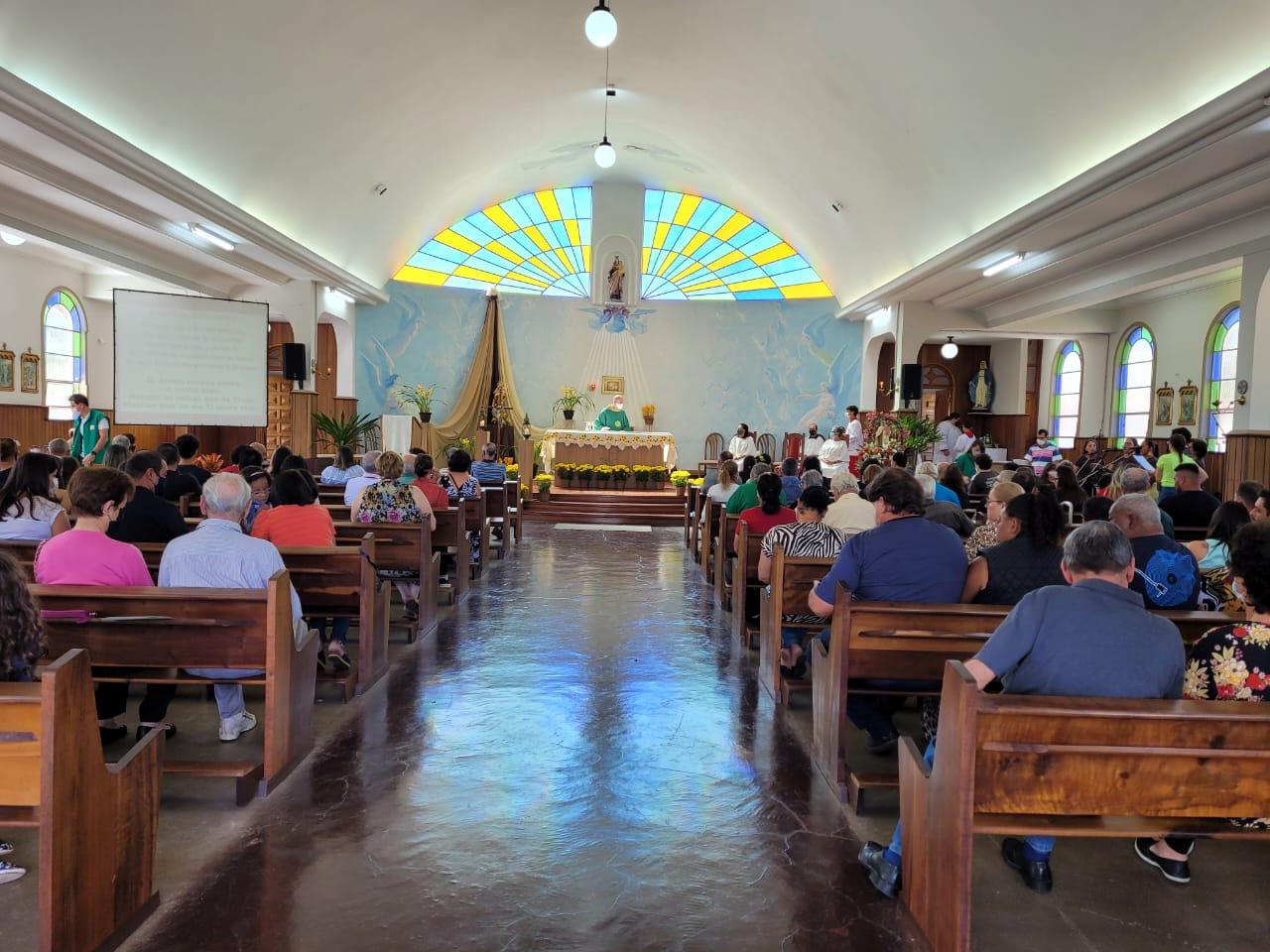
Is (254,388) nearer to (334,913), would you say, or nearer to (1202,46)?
(334,913)

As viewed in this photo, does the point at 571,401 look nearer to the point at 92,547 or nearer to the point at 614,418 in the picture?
the point at 614,418

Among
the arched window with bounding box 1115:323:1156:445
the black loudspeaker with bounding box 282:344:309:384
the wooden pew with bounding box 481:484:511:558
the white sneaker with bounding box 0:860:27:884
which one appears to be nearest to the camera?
the white sneaker with bounding box 0:860:27:884

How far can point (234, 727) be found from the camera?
11.6 ft

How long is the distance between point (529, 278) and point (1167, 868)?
601 inches

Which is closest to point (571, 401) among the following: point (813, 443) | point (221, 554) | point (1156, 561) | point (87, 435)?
point (813, 443)

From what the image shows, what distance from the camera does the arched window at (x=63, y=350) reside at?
11.7m

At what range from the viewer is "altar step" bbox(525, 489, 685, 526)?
12219 millimetres

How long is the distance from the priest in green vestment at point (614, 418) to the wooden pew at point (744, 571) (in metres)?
9.69

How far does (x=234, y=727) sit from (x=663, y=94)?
10.4 metres

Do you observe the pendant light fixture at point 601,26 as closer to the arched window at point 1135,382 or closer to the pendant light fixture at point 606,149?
the pendant light fixture at point 606,149

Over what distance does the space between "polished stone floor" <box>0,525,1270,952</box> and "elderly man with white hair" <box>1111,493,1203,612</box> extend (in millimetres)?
911

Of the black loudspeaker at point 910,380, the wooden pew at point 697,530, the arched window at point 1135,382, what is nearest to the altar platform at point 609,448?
the black loudspeaker at point 910,380

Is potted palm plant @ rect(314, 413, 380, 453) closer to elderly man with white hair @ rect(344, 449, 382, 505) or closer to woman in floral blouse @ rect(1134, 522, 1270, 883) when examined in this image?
elderly man with white hair @ rect(344, 449, 382, 505)

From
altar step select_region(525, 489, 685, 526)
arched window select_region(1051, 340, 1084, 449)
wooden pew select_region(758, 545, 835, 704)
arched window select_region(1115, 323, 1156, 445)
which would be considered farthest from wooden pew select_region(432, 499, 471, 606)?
arched window select_region(1051, 340, 1084, 449)
